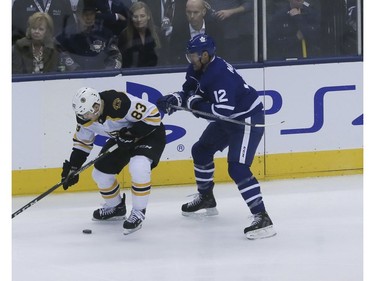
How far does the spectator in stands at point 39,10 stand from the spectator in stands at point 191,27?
2.30ft

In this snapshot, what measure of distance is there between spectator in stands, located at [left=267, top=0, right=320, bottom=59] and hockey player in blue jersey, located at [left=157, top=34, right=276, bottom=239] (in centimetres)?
126

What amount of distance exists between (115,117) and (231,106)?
1.99ft

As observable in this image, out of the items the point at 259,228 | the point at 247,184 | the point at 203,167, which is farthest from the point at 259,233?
the point at 203,167

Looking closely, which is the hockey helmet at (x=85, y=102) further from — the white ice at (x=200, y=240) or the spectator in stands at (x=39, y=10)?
the spectator in stands at (x=39, y=10)

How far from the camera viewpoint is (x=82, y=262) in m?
4.49

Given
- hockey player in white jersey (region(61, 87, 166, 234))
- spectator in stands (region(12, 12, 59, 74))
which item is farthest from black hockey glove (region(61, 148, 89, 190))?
spectator in stands (region(12, 12, 59, 74))

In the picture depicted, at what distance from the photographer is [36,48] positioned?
232 inches

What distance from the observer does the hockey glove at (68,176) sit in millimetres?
4891

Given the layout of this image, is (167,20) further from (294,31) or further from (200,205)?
(200,205)

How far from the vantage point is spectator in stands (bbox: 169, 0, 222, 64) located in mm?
6062

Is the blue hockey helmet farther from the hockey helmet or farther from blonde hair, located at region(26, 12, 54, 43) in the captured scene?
blonde hair, located at region(26, 12, 54, 43)

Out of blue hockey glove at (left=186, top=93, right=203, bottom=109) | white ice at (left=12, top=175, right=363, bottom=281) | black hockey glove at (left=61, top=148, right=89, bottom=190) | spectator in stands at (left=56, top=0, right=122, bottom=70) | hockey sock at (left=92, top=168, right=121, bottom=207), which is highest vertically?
spectator in stands at (left=56, top=0, right=122, bottom=70)
